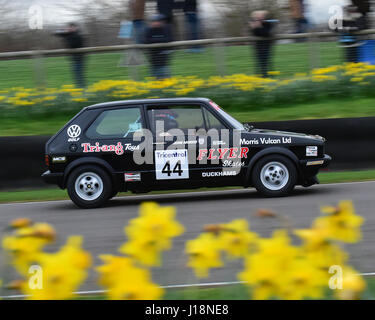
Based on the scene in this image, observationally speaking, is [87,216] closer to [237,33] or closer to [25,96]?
[25,96]

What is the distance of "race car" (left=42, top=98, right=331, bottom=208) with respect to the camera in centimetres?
928

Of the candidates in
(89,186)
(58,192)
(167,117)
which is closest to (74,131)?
(89,186)

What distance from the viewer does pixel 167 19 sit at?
48.1ft

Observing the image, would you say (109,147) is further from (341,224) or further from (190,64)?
(341,224)

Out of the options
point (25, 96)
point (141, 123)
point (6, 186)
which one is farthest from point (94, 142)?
point (25, 96)

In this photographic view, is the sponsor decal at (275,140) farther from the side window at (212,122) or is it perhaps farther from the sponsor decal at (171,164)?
the sponsor decal at (171,164)

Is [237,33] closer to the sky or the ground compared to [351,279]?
closer to the sky

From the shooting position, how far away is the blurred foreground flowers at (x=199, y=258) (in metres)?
2.24

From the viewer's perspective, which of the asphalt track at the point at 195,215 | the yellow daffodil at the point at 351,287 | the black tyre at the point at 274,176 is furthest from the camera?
the black tyre at the point at 274,176

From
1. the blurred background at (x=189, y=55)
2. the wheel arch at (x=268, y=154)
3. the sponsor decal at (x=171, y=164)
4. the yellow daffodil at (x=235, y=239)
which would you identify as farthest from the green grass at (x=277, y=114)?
the yellow daffodil at (x=235, y=239)

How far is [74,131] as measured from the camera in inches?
378

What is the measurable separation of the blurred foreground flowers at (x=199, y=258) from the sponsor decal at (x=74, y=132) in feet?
23.2

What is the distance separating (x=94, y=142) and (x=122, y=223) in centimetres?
173

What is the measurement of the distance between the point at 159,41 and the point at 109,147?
565 centimetres
